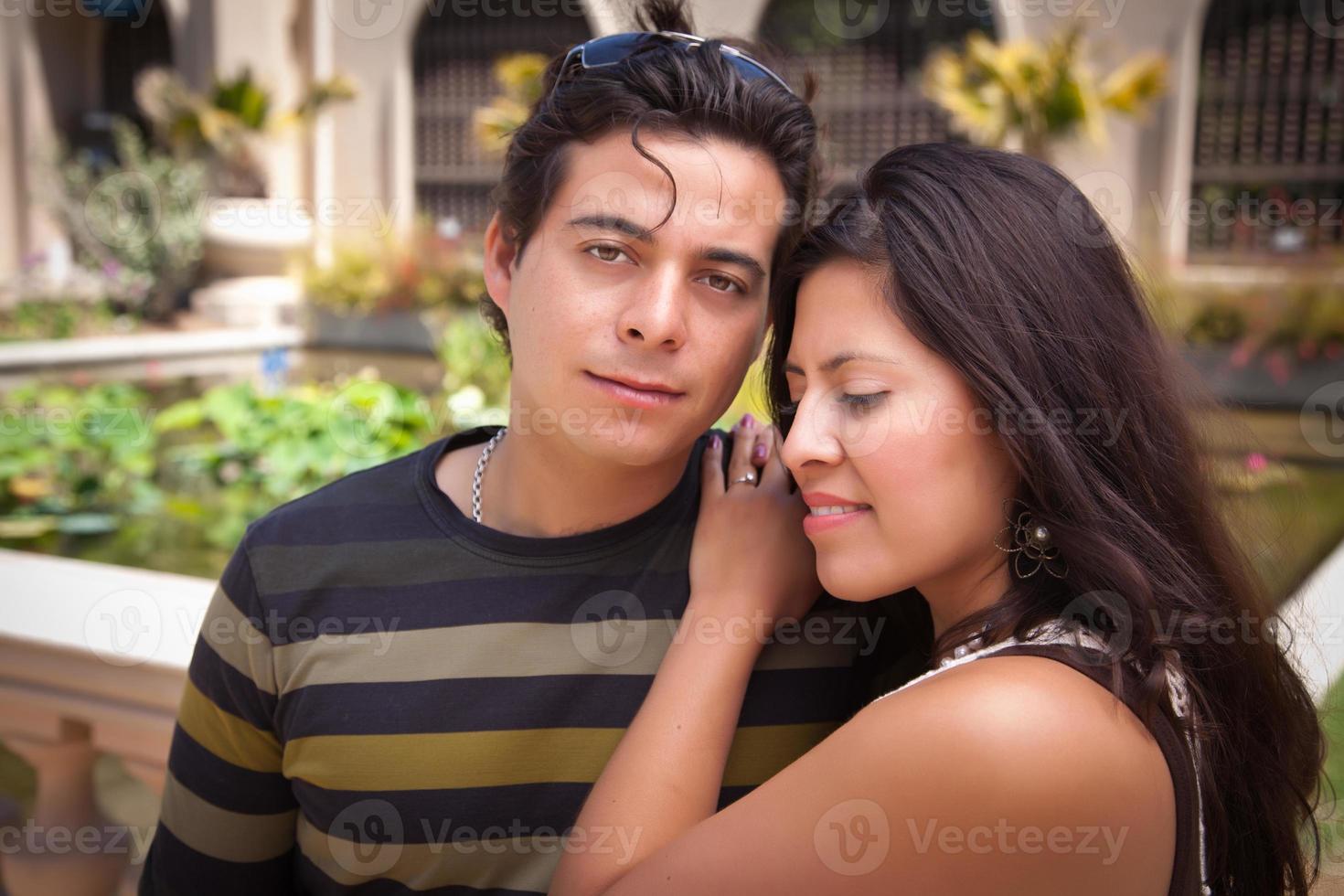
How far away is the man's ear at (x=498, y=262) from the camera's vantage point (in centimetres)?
183

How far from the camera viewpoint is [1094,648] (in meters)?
1.25

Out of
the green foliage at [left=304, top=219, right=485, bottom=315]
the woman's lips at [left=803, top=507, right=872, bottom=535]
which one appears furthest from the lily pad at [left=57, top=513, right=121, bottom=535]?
the green foliage at [left=304, top=219, right=485, bottom=315]

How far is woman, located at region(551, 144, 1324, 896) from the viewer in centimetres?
114

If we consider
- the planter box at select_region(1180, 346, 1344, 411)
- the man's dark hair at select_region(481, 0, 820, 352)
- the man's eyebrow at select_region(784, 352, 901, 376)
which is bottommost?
the planter box at select_region(1180, 346, 1344, 411)

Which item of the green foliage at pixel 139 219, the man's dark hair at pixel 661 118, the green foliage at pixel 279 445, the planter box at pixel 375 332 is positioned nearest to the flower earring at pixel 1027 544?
the man's dark hair at pixel 661 118

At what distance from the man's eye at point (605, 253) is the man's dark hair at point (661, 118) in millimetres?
95

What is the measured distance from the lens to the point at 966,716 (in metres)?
1.13

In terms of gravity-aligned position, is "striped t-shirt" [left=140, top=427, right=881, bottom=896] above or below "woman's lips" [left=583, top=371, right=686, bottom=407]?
below

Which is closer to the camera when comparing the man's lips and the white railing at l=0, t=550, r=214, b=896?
the man's lips

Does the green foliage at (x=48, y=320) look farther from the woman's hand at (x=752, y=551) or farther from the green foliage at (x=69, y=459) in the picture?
the woman's hand at (x=752, y=551)

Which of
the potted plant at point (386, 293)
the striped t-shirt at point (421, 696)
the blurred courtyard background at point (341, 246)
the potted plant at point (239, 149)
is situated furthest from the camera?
the potted plant at point (239, 149)

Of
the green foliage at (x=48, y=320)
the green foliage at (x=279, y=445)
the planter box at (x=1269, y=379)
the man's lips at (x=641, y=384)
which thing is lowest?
the green foliage at (x=48, y=320)

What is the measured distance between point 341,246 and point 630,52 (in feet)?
34.1

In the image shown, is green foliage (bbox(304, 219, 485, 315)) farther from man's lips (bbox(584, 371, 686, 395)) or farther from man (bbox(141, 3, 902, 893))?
man's lips (bbox(584, 371, 686, 395))
